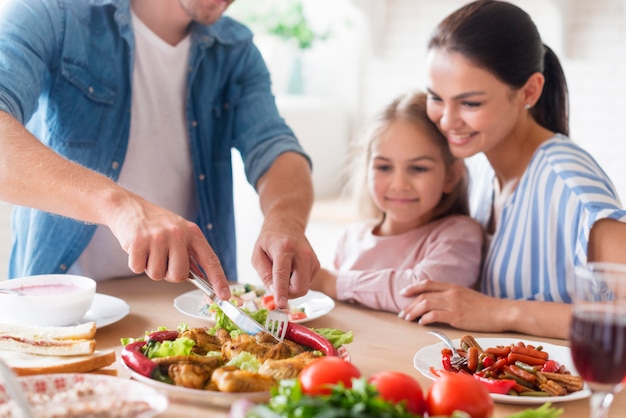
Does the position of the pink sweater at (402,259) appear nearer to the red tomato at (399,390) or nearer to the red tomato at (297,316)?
the red tomato at (297,316)

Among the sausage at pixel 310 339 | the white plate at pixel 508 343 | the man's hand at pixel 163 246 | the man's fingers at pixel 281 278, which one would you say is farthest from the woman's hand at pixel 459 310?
the man's hand at pixel 163 246

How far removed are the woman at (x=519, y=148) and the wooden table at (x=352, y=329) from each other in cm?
15

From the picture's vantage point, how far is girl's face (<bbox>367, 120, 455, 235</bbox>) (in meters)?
2.20

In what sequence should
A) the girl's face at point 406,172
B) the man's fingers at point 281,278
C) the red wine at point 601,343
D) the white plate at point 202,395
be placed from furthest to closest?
the girl's face at point 406,172, the man's fingers at point 281,278, the white plate at point 202,395, the red wine at point 601,343

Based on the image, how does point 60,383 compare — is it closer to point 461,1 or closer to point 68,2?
point 68,2

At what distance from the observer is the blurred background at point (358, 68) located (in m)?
4.16

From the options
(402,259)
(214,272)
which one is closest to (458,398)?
(214,272)

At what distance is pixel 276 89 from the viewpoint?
5426 mm

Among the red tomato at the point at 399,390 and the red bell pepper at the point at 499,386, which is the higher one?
the red tomato at the point at 399,390

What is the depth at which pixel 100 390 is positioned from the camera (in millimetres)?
972

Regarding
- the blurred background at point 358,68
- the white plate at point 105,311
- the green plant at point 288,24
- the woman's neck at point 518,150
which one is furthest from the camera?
the green plant at point 288,24

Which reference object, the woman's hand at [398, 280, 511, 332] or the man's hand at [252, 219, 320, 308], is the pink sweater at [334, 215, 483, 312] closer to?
the woman's hand at [398, 280, 511, 332]

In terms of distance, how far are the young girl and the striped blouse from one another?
0.32ft

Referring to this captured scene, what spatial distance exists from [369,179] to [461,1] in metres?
2.69
